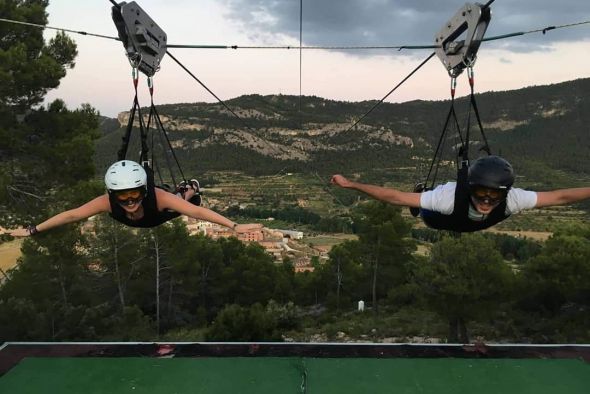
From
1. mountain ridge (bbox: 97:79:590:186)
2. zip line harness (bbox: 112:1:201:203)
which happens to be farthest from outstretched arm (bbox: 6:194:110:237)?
mountain ridge (bbox: 97:79:590:186)

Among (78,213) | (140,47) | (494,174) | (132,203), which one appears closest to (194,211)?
(132,203)

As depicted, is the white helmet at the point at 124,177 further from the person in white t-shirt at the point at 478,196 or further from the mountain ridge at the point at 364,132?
the mountain ridge at the point at 364,132

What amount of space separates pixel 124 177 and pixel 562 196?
297 centimetres

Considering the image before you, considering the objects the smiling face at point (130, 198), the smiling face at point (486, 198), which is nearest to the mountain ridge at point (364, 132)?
the smiling face at point (486, 198)

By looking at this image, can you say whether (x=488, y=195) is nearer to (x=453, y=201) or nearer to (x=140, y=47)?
(x=453, y=201)

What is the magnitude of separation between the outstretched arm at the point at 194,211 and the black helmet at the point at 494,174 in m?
1.48

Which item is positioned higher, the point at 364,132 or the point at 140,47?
the point at 140,47

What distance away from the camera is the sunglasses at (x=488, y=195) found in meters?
3.05

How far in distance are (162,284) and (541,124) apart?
73.8m

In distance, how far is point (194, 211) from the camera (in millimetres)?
3127

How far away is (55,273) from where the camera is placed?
46.0ft
